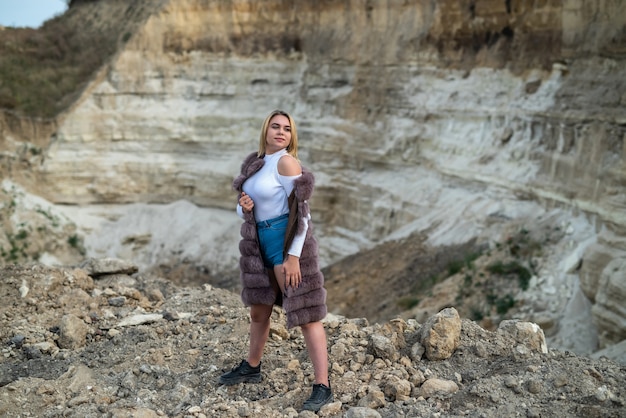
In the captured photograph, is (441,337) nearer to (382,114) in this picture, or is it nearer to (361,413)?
(361,413)

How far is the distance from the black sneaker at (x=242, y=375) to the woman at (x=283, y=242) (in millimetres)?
437

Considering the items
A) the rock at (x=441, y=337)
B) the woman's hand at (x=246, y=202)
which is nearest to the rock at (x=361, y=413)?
the rock at (x=441, y=337)

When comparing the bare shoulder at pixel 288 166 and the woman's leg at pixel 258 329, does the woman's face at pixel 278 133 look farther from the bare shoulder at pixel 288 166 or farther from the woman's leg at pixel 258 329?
the woman's leg at pixel 258 329

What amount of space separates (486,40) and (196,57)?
990 cm

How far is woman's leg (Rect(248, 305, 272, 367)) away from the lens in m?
4.62

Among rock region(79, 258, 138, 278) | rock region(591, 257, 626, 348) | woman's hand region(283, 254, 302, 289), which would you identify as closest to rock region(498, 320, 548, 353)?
woman's hand region(283, 254, 302, 289)

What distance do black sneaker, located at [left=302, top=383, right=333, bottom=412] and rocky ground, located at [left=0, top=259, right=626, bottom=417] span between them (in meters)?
0.06

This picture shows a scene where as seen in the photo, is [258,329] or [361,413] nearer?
[361,413]

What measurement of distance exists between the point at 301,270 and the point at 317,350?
52 cm

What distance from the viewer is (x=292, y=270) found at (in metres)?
4.30

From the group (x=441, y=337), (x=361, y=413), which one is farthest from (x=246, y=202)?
(x=441, y=337)

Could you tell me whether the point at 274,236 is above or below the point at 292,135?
below

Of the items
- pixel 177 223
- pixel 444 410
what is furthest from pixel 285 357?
pixel 177 223

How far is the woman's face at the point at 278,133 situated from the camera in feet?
14.6
